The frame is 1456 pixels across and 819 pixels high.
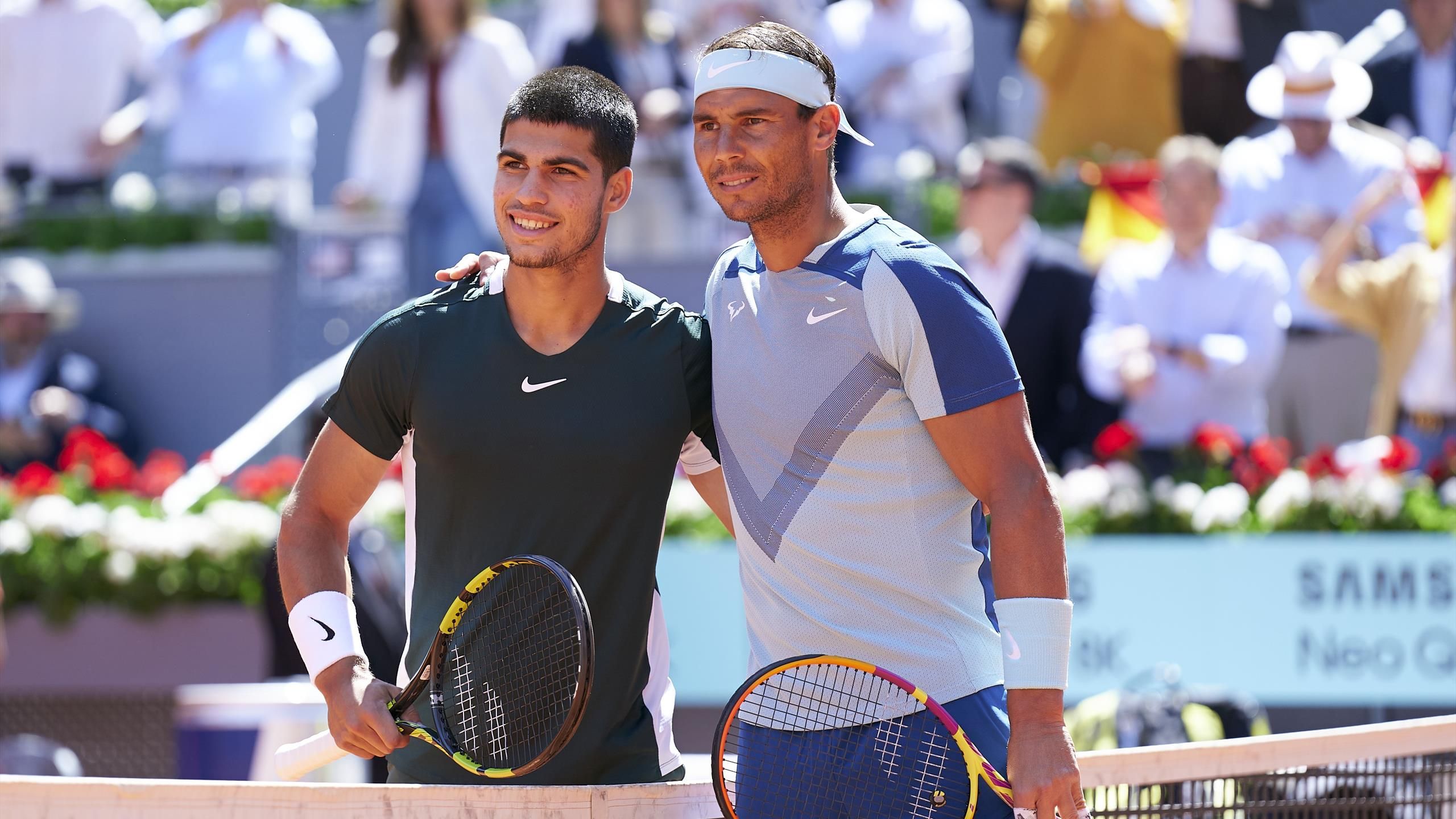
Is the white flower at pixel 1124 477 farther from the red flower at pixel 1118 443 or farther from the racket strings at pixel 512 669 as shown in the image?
the racket strings at pixel 512 669

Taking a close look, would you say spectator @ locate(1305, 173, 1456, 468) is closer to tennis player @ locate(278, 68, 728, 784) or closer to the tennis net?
the tennis net

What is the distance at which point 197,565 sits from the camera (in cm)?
744

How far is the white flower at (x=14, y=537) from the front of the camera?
757 centimetres

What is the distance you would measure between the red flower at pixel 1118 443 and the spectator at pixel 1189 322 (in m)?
0.33

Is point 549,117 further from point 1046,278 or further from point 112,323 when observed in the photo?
point 112,323

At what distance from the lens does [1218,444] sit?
682 centimetres

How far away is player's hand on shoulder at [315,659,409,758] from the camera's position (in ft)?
9.93

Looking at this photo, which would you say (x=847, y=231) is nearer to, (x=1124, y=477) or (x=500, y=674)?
(x=500, y=674)

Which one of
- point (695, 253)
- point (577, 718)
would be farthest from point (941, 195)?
point (577, 718)

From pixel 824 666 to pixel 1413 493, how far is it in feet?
13.5

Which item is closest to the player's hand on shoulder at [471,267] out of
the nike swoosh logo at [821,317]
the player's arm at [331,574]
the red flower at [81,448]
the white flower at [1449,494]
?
the player's arm at [331,574]

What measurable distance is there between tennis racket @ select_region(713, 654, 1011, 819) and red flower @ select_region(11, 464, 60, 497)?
5.73m

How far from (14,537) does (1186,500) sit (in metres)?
4.81

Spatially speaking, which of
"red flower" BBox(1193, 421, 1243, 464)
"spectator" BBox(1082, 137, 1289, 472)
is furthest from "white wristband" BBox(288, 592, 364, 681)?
"spectator" BBox(1082, 137, 1289, 472)
